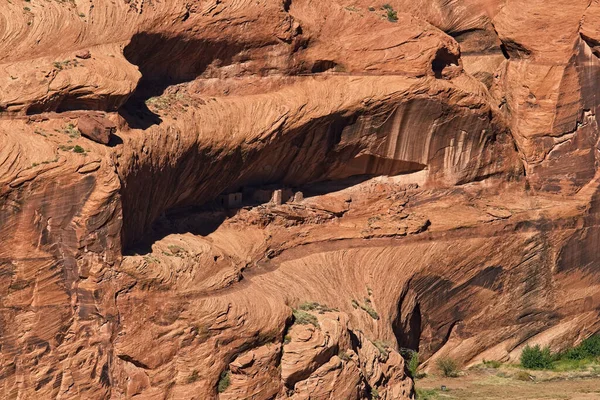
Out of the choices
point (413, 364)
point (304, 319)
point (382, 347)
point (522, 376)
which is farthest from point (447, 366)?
point (304, 319)

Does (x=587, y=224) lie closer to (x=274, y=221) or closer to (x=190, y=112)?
(x=274, y=221)

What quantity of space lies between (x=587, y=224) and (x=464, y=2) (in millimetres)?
10778

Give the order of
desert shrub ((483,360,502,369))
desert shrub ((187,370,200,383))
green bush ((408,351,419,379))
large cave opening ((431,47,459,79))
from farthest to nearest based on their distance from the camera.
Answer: desert shrub ((483,360,502,369)) → large cave opening ((431,47,459,79)) → green bush ((408,351,419,379)) → desert shrub ((187,370,200,383))

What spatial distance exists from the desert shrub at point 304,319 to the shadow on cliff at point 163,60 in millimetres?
8382

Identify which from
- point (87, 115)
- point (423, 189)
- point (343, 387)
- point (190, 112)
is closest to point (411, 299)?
point (423, 189)

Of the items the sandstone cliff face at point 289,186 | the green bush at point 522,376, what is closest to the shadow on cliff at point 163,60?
the sandstone cliff face at point 289,186

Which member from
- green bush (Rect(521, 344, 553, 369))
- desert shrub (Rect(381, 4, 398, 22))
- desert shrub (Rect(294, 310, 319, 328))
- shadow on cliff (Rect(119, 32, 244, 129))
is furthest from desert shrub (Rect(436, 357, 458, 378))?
shadow on cliff (Rect(119, 32, 244, 129))

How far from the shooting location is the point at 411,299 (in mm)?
56250

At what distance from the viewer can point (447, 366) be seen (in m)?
58.0

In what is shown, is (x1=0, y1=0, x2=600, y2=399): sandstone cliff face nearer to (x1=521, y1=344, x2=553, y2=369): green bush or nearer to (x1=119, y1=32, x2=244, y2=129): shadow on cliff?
(x1=119, y1=32, x2=244, y2=129): shadow on cliff

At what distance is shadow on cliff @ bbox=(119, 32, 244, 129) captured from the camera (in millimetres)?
49688

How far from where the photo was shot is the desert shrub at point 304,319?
49.3 metres

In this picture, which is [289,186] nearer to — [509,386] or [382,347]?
[382,347]

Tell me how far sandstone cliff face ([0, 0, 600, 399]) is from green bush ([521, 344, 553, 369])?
691mm
